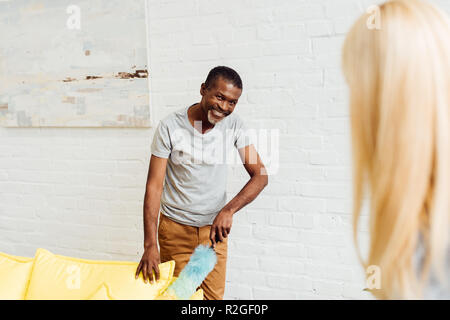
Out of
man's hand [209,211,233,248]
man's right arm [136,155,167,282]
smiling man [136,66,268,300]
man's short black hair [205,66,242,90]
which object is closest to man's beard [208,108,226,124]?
smiling man [136,66,268,300]

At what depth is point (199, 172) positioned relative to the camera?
5.95ft

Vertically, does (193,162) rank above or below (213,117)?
below

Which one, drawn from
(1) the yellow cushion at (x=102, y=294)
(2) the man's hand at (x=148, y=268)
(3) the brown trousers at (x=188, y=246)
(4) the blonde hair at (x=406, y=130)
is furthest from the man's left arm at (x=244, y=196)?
(4) the blonde hair at (x=406, y=130)

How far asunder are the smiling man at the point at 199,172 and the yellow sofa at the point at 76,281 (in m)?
0.26

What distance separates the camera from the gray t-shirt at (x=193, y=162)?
1.78m

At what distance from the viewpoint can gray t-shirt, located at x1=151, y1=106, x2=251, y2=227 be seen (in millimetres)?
1775

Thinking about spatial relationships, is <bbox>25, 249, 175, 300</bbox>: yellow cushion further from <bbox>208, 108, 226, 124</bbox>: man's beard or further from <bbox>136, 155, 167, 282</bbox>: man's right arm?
<bbox>208, 108, 226, 124</bbox>: man's beard

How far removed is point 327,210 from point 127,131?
122cm

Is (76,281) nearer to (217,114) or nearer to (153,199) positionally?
(153,199)

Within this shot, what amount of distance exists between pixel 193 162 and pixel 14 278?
814 mm

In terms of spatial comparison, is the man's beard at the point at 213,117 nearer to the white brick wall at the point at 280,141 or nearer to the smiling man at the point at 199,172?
the smiling man at the point at 199,172

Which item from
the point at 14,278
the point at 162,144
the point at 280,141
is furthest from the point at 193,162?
the point at 14,278

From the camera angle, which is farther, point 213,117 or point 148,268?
point 213,117
